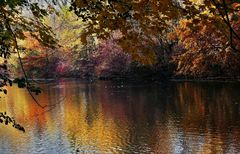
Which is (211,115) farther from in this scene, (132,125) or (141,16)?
(141,16)

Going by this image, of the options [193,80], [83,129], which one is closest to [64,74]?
[193,80]

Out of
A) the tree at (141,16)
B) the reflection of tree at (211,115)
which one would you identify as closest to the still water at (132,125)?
the reflection of tree at (211,115)

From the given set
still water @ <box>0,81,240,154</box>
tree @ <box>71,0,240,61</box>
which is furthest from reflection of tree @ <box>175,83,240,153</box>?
tree @ <box>71,0,240,61</box>

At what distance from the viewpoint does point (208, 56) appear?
3966cm

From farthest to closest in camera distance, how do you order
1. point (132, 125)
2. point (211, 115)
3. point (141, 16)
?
point (211, 115)
point (132, 125)
point (141, 16)

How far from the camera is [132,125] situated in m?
22.0

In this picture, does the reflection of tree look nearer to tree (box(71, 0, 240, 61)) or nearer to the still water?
the still water

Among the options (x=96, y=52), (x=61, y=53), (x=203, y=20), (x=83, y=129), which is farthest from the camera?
(x=61, y=53)

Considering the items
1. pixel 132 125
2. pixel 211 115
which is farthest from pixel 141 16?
pixel 211 115

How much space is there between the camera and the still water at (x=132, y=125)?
17.6 meters

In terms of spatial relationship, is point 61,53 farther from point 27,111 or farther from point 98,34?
point 98,34

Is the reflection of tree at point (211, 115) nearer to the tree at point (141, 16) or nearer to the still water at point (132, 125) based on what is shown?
the still water at point (132, 125)

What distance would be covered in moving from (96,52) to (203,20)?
6023cm

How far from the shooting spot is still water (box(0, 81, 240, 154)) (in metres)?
17.6
